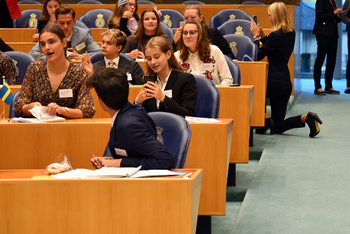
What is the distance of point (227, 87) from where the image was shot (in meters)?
3.23

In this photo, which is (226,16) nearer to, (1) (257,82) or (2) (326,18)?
(2) (326,18)

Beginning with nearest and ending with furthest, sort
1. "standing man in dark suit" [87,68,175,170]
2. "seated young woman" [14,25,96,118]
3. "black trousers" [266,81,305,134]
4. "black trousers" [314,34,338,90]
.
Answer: "standing man in dark suit" [87,68,175,170]
"seated young woman" [14,25,96,118]
"black trousers" [266,81,305,134]
"black trousers" [314,34,338,90]

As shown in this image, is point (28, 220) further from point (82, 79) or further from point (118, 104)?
point (82, 79)

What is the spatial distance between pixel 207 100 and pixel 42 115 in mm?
1036

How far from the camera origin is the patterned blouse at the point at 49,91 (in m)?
2.63

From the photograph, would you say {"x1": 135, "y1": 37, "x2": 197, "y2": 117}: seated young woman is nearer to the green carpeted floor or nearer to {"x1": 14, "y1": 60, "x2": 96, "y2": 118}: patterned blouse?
{"x1": 14, "y1": 60, "x2": 96, "y2": 118}: patterned blouse

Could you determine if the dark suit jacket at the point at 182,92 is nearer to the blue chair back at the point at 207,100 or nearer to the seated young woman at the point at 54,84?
the blue chair back at the point at 207,100

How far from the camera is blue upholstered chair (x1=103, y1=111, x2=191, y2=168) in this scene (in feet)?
6.34

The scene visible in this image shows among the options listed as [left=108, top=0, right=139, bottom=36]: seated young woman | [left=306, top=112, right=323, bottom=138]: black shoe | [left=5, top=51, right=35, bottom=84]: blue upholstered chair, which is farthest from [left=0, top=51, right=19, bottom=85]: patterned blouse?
[left=306, top=112, right=323, bottom=138]: black shoe

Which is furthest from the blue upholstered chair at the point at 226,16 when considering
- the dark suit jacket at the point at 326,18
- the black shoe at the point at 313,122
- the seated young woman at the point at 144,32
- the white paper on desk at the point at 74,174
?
the white paper on desk at the point at 74,174

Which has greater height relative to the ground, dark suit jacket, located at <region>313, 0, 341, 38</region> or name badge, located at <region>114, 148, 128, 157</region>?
dark suit jacket, located at <region>313, 0, 341, 38</region>

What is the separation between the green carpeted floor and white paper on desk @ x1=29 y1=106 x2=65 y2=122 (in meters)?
1.09

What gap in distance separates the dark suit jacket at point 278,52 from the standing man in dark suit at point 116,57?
5.08ft

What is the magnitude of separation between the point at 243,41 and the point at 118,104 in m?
3.19
